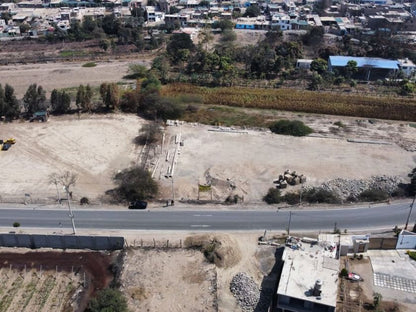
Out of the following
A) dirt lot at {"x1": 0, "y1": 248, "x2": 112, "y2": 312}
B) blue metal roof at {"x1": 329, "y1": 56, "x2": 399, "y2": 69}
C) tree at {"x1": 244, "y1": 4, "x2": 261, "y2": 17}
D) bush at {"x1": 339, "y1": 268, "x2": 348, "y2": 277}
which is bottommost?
dirt lot at {"x1": 0, "y1": 248, "x2": 112, "y2": 312}

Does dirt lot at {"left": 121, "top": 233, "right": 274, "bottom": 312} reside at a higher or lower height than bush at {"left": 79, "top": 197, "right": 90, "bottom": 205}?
lower

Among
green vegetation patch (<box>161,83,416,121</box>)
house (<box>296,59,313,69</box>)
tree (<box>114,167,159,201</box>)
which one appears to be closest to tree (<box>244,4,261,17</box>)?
house (<box>296,59,313,69</box>)

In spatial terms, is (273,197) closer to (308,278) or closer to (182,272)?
Result: (308,278)

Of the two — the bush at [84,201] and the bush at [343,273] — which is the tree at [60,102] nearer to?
the bush at [84,201]

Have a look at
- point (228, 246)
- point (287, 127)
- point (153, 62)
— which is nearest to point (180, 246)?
point (228, 246)

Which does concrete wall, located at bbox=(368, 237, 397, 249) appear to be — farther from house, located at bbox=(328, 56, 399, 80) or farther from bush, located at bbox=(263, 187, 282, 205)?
house, located at bbox=(328, 56, 399, 80)

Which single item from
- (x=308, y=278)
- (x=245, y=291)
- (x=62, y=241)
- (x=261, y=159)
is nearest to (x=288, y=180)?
(x=261, y=159)
